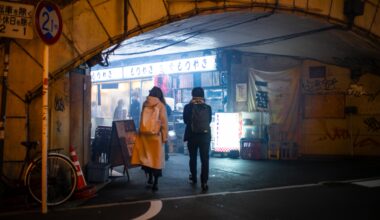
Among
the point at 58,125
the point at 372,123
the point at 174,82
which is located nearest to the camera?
the point at 58,125

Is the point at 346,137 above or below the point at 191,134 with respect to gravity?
below

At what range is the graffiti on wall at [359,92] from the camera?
1438 cm

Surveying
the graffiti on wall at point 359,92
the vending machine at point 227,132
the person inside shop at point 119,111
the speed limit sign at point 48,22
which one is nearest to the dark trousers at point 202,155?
the speed limit sign at point 48,22

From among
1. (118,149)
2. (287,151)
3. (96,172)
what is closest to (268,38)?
(287,151)

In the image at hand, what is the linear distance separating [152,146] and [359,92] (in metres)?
9.45

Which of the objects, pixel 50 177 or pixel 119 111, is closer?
pixel 50 177

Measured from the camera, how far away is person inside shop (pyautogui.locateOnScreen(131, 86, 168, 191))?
8.53 m

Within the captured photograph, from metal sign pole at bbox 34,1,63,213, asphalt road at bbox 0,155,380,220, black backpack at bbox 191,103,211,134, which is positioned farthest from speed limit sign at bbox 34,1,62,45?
black backpack at bbox 191,103,211,134

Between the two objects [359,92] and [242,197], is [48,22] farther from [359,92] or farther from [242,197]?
[359,92]

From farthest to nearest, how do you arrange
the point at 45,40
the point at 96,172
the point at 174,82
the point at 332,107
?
1. the point at 174,82
2. the point at 332,107
3. the point at 96,172
4. the point at 45,40

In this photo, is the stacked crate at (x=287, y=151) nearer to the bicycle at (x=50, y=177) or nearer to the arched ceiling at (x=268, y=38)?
the arched ceiling at (x=268, y=38)

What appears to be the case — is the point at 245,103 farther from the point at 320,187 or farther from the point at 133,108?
the point at 320,187

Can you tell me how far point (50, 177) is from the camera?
289 inches

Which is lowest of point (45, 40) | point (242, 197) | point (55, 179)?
point (242, 197)
